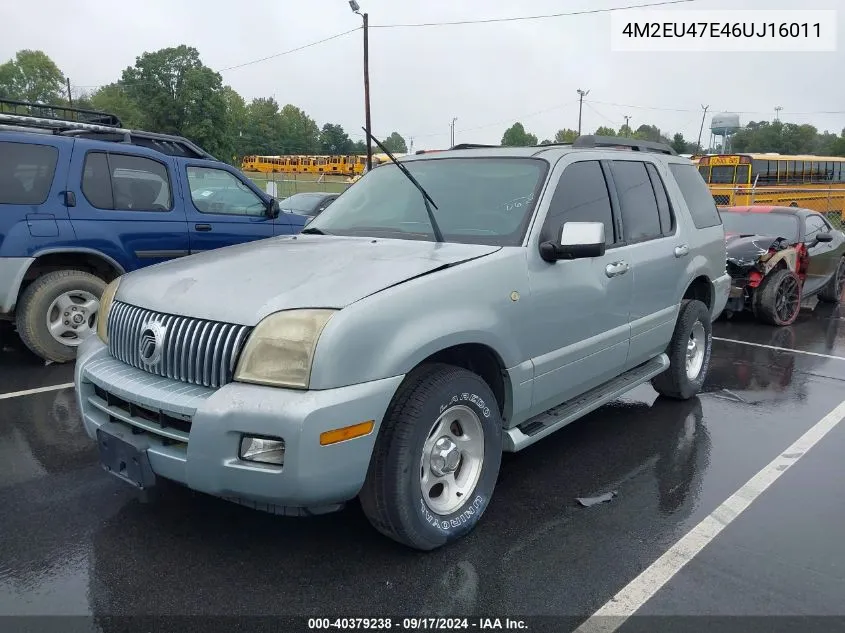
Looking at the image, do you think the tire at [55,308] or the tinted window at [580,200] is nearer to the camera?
the tinted window at [580,200]

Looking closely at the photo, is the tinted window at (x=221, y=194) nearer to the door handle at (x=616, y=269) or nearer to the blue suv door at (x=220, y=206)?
the blue suv door at (x=220, y=206)

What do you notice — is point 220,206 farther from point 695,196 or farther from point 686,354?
point 686,354

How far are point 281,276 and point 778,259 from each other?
7.67 metres

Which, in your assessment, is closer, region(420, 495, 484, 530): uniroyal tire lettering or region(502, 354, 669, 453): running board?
region(420, 495, 484, 530): uniroyal tire lettering

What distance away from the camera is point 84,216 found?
6.27 metres

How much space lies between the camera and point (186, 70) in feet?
227

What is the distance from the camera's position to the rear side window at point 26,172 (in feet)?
19.2

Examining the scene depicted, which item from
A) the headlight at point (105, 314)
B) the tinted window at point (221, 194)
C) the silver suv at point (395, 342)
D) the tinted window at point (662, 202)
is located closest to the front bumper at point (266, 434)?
the silver suv at point (395, 342)

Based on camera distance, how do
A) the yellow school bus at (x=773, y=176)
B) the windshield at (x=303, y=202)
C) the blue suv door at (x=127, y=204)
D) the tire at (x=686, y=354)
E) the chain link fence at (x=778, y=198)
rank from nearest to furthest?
the tire at (x=686, y=354), the blue suv door at (x=127, y=204), the windshield at (x=303, y=202), the chain link fence at (x=778, y=198), the yellow school bus at (x=773, y=176)

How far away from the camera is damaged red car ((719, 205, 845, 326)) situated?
28.8 ft

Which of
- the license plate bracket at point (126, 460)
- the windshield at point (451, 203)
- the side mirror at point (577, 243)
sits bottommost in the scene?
the license plate bracket at point (126, 460)

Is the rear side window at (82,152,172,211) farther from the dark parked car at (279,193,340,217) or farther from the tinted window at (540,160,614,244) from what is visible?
the dark parked car at (279,193,340,217)

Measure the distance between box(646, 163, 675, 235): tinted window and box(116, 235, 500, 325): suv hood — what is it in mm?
2063

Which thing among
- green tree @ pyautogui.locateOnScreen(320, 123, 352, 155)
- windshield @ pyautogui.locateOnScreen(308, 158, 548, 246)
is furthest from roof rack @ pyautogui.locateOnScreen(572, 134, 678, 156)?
green tree @ pyautogui.locateOnScreen(320, 123, 352, 155)
